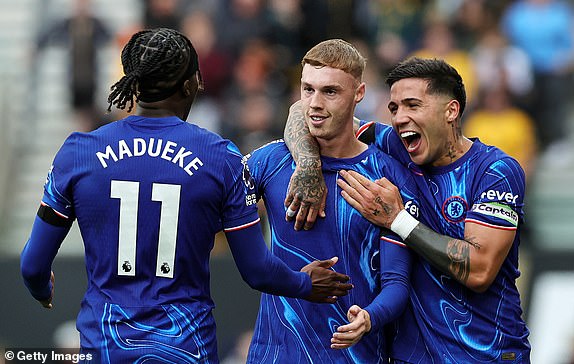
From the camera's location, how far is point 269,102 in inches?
475

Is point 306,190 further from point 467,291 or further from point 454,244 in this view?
point 467,291

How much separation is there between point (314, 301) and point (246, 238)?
59 centimetres

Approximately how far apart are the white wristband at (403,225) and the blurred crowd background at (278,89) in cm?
537

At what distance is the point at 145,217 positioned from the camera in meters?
4.89

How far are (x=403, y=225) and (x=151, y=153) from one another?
4.69ft

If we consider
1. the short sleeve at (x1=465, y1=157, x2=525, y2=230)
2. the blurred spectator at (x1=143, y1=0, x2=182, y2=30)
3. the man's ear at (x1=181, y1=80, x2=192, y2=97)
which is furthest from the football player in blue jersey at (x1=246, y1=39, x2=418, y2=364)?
the blurred spectator at (x1=143, y1=0, x2=182, y2=30)

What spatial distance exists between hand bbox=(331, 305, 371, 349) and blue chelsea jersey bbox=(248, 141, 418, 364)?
35cm

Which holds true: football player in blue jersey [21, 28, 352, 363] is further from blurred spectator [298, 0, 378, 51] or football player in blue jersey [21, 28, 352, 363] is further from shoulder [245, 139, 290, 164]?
blurred spectator [298, 0, 378, 51]

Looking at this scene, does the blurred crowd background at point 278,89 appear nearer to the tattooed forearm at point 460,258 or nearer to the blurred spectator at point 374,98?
the blurred spectator at point 374,98

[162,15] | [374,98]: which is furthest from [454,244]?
[162,15]

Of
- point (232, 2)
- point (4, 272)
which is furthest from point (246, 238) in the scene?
point (232, 2)

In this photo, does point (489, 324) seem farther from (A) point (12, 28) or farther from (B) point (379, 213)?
(A) point (12, 28)

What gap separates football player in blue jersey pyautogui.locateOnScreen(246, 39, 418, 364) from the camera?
5730 millimetres

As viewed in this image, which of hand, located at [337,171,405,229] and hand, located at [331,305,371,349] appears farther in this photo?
hand, located at [337,171,405,229]
